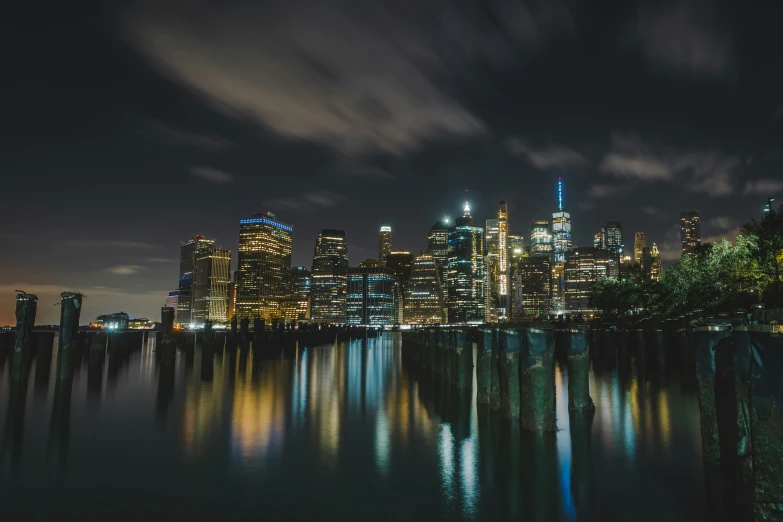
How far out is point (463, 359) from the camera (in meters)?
30.1

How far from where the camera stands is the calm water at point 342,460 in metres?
11.9

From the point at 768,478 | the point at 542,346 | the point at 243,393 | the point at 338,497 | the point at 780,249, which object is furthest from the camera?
the point at 780,249

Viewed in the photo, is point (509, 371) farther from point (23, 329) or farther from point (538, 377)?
point (23, 329)

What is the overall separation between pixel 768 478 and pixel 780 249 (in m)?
38.4

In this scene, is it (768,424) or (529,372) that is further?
(529,372)

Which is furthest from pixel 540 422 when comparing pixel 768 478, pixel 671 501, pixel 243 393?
pixel 243 393

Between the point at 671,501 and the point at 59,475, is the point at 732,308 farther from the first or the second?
the point at 59,475

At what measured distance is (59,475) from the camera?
583 inches

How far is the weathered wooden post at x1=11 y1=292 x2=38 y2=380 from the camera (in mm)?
31547

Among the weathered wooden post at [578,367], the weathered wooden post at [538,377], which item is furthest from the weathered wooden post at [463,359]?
the weathered wooden post at [538,377]

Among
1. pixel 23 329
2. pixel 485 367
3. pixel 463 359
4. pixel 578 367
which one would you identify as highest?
pixel 23 329

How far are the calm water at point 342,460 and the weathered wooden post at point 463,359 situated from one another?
137 centimetres

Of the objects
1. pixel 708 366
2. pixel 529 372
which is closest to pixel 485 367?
pixel 529 372

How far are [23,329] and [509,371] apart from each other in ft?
97.8
